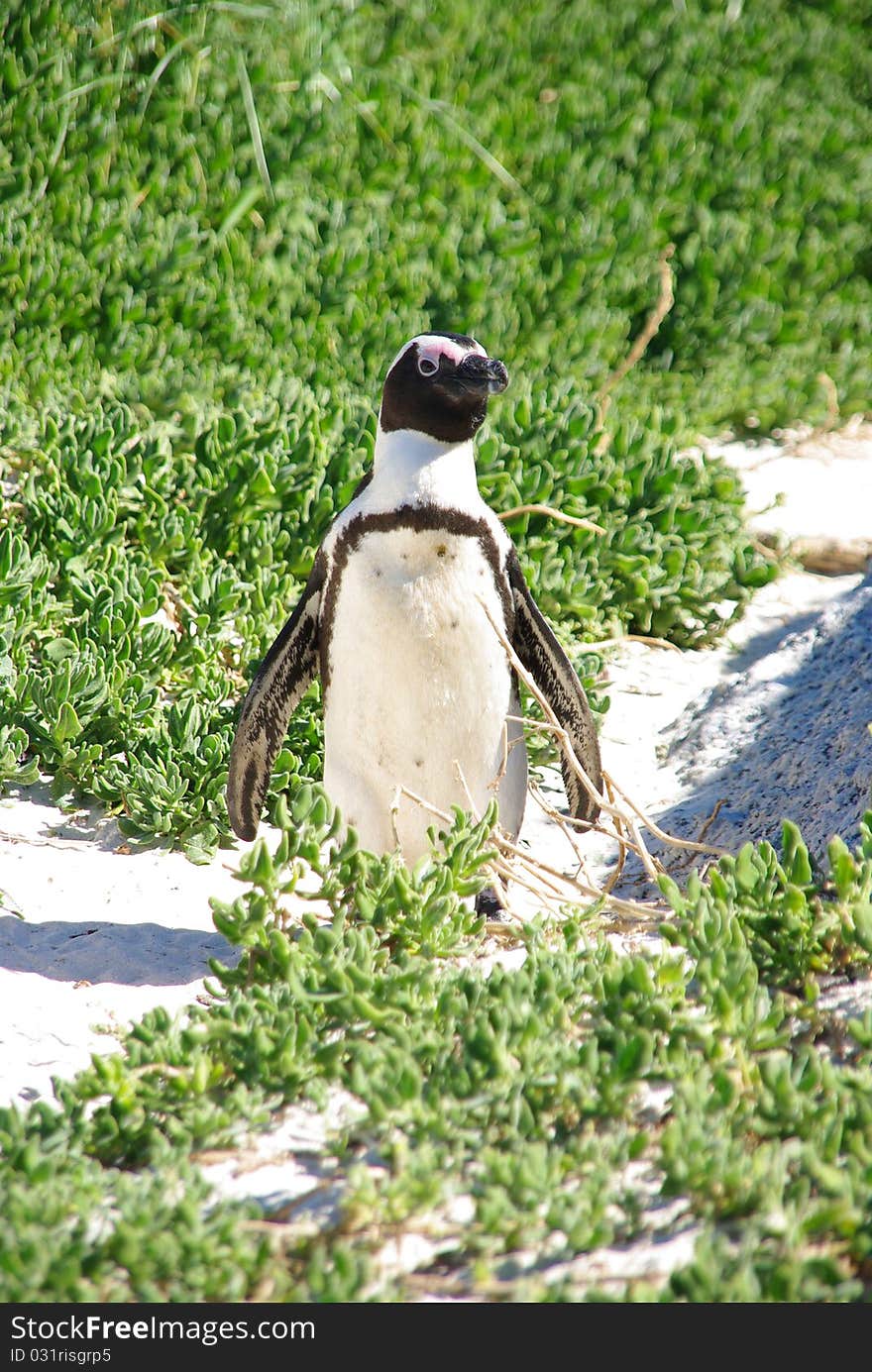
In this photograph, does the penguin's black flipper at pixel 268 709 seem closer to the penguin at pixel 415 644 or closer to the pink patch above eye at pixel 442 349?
the penguin at pixel 415 644

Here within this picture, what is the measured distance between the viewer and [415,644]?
315cm

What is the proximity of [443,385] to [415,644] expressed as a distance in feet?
1.88

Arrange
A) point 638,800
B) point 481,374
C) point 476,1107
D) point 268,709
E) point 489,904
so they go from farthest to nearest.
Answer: point 638,800
point 268,709
point 489,904
point 481,374
point 476,1107

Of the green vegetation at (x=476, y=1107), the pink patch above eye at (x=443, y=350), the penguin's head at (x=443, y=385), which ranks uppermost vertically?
the pink patch above eye at (x=443, y=350)

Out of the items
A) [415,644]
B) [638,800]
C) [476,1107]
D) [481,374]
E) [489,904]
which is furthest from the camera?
[638,800]

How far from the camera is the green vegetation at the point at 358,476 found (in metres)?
1.97

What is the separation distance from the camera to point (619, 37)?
7230 mm

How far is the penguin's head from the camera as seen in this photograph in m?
3.05

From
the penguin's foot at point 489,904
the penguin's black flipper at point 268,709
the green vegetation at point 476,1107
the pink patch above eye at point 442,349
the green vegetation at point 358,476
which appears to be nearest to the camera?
the green vegetation at point 476,1107

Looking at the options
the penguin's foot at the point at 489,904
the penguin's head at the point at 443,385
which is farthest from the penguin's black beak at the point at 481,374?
the penguin's foot at the point at 489,904

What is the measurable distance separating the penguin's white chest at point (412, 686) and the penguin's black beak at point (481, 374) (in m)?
0.33

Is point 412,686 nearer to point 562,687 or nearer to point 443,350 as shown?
point 562,687

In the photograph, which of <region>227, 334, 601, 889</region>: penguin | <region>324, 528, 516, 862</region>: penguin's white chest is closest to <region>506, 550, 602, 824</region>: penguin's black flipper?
<region>227, 334, 601, 889</region>: penguin

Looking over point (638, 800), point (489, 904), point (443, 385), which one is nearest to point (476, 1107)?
point (489, 904)
